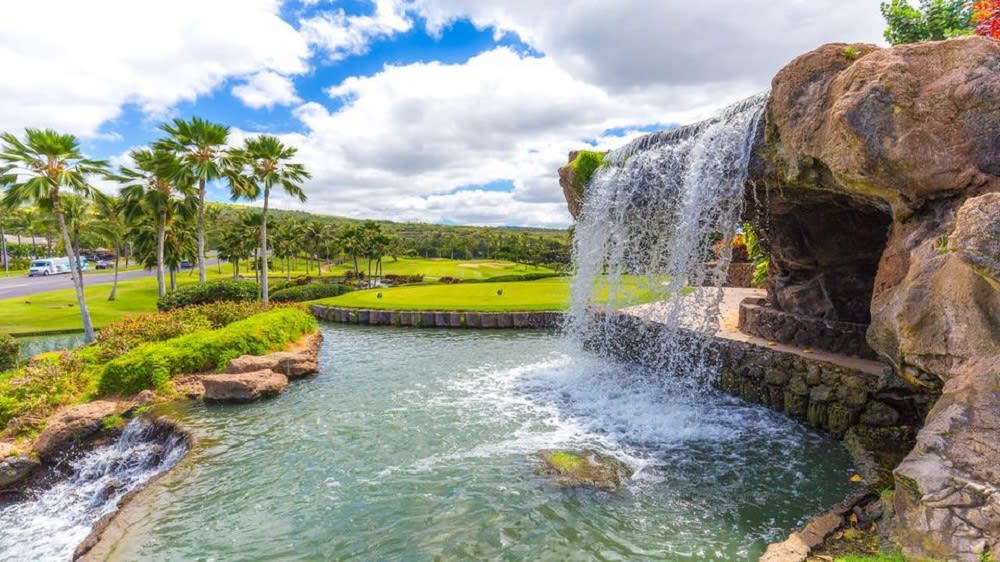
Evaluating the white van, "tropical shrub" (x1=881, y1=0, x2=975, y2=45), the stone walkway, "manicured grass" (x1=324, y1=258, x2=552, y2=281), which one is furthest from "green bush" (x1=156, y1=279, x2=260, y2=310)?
the white van

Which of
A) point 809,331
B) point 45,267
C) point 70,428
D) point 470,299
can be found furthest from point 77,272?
point 45,267

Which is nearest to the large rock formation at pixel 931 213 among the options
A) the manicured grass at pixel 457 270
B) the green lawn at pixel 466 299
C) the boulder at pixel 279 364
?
the boulder at pixel 279 364

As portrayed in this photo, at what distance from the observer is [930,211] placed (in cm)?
750

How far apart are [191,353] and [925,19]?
30.4m

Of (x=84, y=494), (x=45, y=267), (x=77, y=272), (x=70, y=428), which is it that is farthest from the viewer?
(x=45, y=267)

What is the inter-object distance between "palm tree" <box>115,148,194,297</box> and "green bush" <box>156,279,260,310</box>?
266cm

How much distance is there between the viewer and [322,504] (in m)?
8.60

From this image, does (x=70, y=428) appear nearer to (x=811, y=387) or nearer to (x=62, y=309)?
(x=811, y=387)

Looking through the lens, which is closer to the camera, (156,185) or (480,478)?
(480,478)

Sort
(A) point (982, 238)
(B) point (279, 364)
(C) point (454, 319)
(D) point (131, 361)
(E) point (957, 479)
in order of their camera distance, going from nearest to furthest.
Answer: (A) point (982, 238) → (E) point (957, 479) → (D) point (131, 361) → (B) point (279, 364) → (C) point (454, 319)

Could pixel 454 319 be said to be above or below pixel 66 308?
above

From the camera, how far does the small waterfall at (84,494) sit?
8766mm

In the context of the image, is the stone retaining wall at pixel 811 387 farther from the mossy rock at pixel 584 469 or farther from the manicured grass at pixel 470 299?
the manicured grass at pixel 470 299

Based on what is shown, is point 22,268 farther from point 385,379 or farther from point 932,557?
point 932,557
